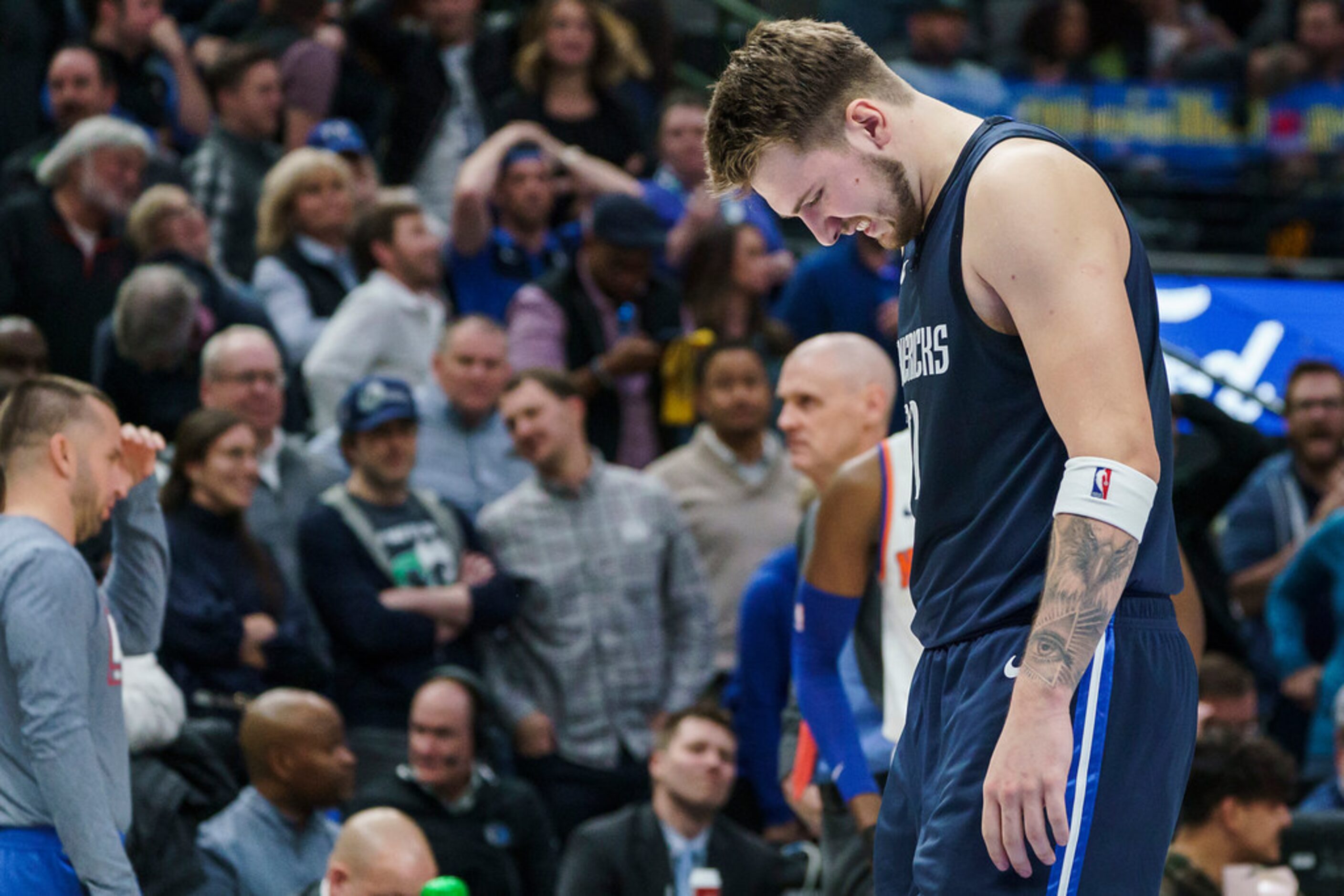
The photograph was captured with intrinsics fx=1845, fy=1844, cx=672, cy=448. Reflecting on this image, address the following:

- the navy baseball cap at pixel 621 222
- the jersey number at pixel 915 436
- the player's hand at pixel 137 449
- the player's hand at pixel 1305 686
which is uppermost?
the jersey number at pixel 915 436

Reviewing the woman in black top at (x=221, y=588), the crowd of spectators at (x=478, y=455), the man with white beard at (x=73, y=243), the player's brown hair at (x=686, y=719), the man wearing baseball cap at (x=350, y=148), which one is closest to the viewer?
the crowd of spectators at (x=478, y=455)

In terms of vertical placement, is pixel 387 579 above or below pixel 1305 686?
below

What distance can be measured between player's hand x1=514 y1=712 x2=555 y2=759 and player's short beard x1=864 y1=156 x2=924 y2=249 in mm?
4385

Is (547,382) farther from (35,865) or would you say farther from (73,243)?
(35,865)

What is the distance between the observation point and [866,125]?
292cm

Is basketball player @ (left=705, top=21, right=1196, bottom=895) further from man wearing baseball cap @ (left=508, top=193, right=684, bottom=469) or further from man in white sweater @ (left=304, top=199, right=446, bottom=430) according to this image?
man wearing baseball cap @ (left=508, top=193, right=684, bottom=469)

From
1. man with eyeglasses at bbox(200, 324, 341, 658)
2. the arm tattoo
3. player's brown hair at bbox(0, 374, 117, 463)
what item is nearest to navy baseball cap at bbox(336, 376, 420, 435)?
man with eyeglasses at bbox(200, 324, 341, 658)

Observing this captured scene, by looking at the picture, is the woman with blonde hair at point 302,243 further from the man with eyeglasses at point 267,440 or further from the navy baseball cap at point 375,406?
the navy baseball cap at point 375,406

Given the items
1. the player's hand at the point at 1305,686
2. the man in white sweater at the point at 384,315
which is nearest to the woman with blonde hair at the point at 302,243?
the man in white sweater at the point at 384,315

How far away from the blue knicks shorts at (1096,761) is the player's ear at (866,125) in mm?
794

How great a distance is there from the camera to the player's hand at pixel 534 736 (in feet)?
23.2

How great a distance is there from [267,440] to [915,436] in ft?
15.5

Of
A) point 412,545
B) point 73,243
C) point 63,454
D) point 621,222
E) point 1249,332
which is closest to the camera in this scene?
point 63,454

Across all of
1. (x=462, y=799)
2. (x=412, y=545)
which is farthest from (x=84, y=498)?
(x=412, y=545)
